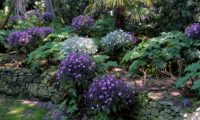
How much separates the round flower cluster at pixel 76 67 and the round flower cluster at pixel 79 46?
1172 mm

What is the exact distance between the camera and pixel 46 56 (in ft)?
31.9

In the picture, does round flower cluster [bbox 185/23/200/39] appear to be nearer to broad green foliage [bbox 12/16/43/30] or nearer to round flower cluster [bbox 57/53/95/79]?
round flower cluster [bbox 57/53/95/79]

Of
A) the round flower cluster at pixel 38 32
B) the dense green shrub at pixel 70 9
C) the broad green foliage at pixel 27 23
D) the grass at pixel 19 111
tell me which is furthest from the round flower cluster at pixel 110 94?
the dense green shrub at pixel 70 9

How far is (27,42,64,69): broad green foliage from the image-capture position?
952 cm

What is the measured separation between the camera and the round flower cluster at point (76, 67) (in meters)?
7.82

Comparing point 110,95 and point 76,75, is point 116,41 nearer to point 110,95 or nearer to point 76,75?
point 76,75

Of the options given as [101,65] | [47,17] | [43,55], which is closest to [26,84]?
[43,55]

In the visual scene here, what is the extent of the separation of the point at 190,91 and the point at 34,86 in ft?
14.2

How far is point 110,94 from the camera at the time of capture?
6934 mm

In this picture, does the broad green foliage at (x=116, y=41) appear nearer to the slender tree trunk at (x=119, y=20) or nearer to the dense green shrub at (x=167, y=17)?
the slender tree trunk at (x=119, y=20)

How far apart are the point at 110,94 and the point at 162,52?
1.94m

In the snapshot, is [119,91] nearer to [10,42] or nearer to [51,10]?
[10,42]

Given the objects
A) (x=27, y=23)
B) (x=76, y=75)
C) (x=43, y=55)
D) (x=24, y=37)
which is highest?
(x=27, y=23)

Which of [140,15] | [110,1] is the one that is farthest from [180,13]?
[110,1]
